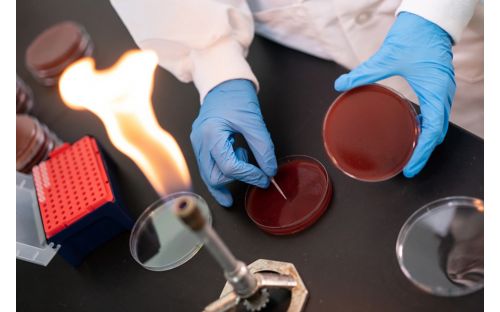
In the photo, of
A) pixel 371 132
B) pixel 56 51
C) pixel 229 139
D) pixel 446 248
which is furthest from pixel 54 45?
pixel 446 248

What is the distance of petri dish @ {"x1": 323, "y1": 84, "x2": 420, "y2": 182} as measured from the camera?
131 cm

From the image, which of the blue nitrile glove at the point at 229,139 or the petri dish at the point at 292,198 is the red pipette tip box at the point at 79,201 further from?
the petri dish at the point at 292,198

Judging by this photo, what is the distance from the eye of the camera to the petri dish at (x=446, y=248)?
3.59 feet

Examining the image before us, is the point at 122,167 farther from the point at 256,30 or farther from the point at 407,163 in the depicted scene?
the point at 407,163

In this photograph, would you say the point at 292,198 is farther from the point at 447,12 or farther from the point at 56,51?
the point at 56,51

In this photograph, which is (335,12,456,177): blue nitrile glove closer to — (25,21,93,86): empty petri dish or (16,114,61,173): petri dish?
(16,114,61,173): petri dish

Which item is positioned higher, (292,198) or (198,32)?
(198,32)

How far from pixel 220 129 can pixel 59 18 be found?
142 centimetres

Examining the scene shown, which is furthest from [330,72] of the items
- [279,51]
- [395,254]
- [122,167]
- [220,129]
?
[122,167]

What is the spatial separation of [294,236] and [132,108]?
2.92ft

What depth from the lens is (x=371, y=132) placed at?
1345 mm

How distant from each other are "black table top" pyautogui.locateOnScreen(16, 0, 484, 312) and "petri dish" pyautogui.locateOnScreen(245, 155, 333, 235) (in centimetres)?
4

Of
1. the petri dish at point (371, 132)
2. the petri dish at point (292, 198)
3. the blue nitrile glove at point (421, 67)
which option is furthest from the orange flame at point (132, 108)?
the blue nitrile glove at point (421, 67)

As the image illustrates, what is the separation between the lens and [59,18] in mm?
2582
